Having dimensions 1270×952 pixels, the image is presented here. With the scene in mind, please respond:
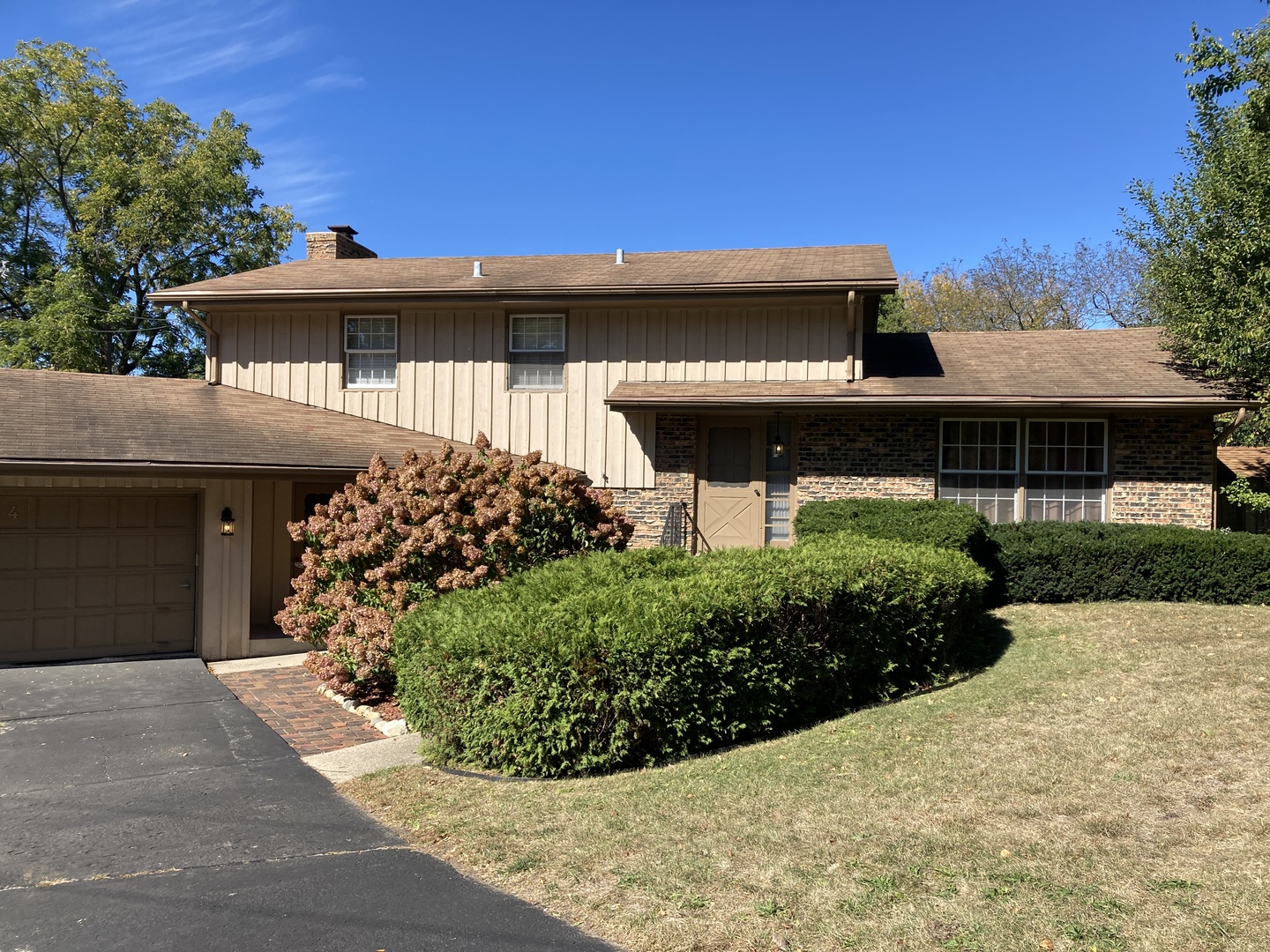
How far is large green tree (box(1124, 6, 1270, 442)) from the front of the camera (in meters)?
12.4

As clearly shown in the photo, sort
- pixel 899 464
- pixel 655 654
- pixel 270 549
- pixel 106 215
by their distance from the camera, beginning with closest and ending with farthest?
pixel 655 654 < pixel 899 464 < pixel 270 549 < pixel 106 215

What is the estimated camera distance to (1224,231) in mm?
13438

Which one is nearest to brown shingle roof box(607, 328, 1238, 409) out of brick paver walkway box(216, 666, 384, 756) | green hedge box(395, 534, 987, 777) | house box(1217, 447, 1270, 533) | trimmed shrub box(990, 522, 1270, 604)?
trimmed shrub box(990, 522, 1270, 604)

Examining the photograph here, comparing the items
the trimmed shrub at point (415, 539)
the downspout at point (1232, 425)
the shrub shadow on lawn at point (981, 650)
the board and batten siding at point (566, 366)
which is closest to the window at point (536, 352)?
the board and batten siding at point (566, 366)

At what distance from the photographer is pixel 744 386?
14.4 m

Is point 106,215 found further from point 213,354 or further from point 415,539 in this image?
point 415,539

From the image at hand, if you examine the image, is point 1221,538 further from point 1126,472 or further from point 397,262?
point 397,262

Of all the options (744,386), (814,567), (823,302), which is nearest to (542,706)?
(814,567)

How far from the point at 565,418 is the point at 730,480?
2.82m

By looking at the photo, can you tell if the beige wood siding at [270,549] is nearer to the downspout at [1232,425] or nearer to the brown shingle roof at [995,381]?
the brown shingle roof at [995,381]

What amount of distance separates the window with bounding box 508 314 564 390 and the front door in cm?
265

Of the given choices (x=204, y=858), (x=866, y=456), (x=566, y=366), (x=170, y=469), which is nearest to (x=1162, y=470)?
(x=866, y=456)

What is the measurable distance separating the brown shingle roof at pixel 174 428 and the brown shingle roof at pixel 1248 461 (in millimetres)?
13223

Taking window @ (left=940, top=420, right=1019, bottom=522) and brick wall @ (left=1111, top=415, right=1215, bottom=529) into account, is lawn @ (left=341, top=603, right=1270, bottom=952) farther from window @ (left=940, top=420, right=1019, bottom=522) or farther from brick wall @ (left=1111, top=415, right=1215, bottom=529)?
window @ (left=940, top=420, right=1019, bottom=522)
